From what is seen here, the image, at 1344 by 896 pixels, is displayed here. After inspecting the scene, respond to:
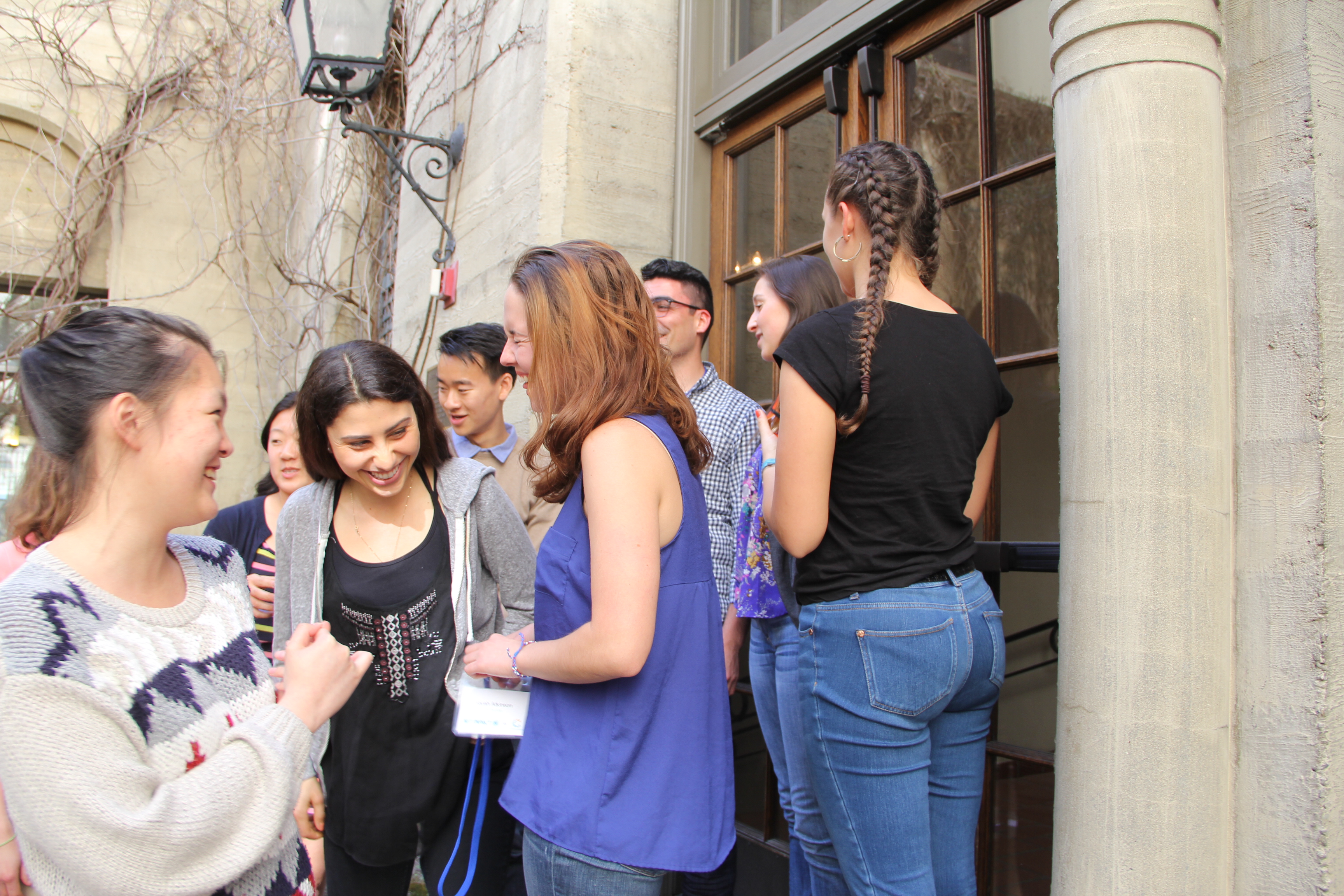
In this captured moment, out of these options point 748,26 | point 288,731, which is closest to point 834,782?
point 288,731

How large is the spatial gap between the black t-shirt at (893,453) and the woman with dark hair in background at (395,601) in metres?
0.92

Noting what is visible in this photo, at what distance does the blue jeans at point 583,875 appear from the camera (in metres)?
1.40

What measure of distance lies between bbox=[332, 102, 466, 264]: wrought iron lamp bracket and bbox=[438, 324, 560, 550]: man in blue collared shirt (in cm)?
179

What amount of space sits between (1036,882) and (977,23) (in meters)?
2.41

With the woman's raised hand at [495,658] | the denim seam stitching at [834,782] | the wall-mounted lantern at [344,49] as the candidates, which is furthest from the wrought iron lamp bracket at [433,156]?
the denim seam stitching at [834,782]

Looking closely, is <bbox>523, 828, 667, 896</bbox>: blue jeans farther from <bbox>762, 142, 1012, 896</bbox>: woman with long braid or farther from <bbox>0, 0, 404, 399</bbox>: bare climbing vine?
<bbox>0, 0, 404, 399</bbox>: bare climbing vine

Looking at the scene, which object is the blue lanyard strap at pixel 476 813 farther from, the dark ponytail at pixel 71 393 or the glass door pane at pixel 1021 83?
the glass door pane at pixel 1021 83

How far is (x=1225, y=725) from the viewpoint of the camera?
1.60 meters

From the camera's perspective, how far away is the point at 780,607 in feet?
7.50

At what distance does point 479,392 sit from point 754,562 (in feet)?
4.09

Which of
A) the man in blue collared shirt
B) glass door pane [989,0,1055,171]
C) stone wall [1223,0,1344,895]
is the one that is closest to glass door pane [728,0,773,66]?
glass door pane [989,0,1055,171]

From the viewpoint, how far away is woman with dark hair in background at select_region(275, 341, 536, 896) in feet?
6.93

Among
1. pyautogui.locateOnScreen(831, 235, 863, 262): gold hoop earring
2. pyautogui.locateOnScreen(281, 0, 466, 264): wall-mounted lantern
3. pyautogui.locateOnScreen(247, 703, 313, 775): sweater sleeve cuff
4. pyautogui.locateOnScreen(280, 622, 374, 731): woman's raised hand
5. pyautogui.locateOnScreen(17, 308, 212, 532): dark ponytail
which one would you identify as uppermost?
pyautogui.locateOnScreen(281, 0, 466, 264): wall-mounted lantern

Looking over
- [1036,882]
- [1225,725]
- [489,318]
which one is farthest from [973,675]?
[489,318]
